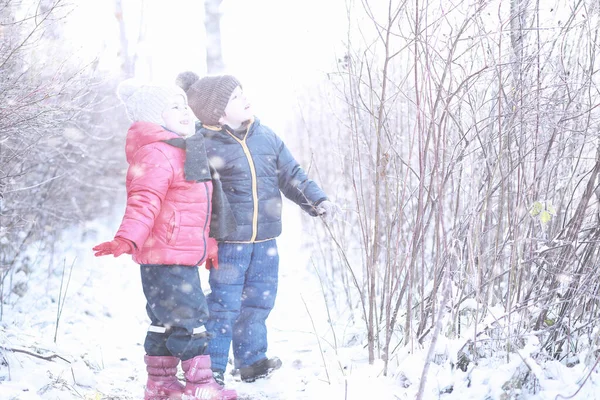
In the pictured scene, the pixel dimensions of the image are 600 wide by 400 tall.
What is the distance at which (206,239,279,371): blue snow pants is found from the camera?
9.37ft

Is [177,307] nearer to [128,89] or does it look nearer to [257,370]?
[257,370]

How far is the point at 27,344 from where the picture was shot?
3.02 m

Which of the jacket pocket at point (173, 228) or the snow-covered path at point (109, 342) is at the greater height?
the jacket pocket at point (173, 228)

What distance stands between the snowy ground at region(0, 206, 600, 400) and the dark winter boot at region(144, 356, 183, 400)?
235mm

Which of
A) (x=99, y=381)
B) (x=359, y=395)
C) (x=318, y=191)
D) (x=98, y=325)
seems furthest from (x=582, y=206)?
(x=98, y=325)

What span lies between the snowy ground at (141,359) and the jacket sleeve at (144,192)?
743mm

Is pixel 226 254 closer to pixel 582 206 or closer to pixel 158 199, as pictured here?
pixel 158 199

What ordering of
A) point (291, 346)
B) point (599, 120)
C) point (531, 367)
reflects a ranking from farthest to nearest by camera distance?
point (291, 346) → point (599, 120) → point (531, 367)

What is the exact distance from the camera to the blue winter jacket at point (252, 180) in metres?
2.90

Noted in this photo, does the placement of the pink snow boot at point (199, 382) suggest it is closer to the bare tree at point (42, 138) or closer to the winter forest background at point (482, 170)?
the winter forest background at point (482, 170)

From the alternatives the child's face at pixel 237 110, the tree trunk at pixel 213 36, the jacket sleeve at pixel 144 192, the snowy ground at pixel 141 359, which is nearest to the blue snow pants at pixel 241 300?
the snowy ground at pixel 141 359

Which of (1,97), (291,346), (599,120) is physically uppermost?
(1,97)

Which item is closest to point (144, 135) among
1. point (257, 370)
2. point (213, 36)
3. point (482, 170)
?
point (257, 370)

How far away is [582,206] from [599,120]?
0.37 meters
